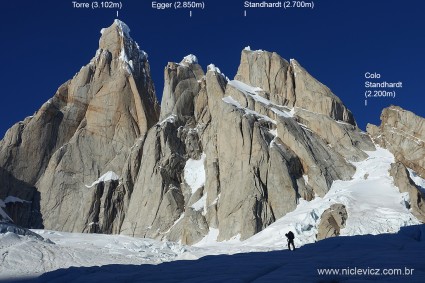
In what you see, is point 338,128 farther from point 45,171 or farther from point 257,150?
point 45,171

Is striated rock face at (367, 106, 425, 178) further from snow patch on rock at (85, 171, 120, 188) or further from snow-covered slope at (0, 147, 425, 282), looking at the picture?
snow patch on rock at (85, 171, 120, 188)

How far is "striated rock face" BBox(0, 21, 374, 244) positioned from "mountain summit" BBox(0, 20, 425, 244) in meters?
0.27

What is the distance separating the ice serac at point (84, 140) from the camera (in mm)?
109500

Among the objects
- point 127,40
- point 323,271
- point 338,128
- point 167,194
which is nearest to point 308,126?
point 338,128

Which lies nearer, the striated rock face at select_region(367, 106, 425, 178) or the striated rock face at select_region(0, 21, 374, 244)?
the striated rock face at select_region(0, 21, 374, 244)

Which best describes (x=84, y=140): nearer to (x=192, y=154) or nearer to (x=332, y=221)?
(x=192, y=154)

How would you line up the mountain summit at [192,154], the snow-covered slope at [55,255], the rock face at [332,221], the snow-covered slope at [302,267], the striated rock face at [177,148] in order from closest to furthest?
the snow-covered slope at [302,267] < the snow-covered slope at [55,255] < the rock face at [332,221] < the mountain summit at [192,154] < the striated rock face at [177,148]

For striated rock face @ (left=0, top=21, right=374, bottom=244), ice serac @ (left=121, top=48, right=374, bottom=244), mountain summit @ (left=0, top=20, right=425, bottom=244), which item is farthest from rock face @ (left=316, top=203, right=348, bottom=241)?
striated rock face @ (left=0, top=21, right=374, bottom=244)

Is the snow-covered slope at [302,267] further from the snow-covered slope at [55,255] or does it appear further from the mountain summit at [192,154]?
the mountain summit at [192,154]

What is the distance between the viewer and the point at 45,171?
11900 centimetres

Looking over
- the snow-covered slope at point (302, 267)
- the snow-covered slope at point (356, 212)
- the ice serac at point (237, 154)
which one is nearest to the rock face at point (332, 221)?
the snow-covered slope at point (356, 212)

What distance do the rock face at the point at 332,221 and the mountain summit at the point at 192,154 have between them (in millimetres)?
205

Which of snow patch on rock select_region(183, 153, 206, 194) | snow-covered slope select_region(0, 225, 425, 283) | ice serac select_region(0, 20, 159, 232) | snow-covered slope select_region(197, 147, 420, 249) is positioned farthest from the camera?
ice serac select_region(0, 20, 159, 232)

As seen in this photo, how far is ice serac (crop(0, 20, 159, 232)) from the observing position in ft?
359
